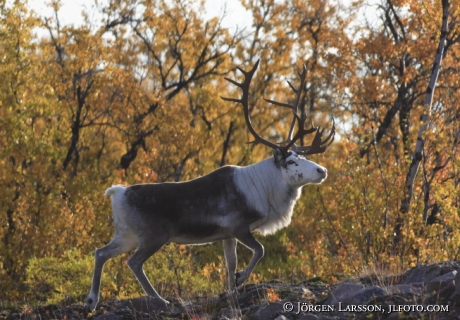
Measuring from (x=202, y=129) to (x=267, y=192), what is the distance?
2192cm

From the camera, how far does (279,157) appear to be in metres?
11.4

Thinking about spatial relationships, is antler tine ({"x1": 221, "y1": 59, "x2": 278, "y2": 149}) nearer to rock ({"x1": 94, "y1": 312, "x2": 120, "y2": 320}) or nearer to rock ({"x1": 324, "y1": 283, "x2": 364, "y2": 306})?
rock ({"x1": 324, "y1": 283, "x2": 364, "y2": 306})

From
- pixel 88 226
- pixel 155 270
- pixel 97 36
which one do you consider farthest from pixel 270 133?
pixel 155 270

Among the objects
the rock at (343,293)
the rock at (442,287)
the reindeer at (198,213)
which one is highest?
the reindeer at (198,213)

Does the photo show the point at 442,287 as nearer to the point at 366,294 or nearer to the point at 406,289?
the point at 406,289

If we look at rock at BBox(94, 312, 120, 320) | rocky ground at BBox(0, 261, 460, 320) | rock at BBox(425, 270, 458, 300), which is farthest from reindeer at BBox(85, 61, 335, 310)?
rock at BBox(425, 270, 458, 300)

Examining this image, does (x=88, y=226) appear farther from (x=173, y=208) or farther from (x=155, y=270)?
(x=173, y=208)

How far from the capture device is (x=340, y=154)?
17422 millimetres

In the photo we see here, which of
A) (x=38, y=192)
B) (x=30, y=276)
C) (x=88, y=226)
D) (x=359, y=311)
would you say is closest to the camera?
(x=359, y=311)

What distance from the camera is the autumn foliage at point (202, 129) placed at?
49.1 ft

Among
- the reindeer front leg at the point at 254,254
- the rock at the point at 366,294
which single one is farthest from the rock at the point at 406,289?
the reindeer front leg at the point at 254,254

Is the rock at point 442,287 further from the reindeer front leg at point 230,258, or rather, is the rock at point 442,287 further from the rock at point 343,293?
the reindeer front leg at point 230,258

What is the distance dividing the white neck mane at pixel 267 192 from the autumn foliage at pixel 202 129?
87.2 inches

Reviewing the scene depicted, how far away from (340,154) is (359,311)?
9.20 meters
